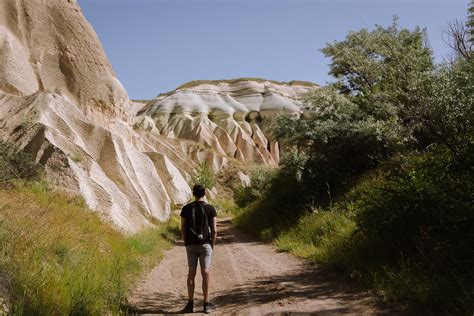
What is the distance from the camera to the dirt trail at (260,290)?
5.90 metres

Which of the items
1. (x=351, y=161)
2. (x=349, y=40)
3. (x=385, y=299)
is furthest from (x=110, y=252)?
(x=349, y=40)

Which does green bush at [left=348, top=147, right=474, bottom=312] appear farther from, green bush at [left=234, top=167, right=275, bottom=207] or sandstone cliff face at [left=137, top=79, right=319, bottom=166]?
sandstone cliff face at [left=137, top=79, right=319, bottom=166]

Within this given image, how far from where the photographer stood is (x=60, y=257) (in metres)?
6.20

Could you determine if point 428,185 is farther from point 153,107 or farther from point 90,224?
point 153,107

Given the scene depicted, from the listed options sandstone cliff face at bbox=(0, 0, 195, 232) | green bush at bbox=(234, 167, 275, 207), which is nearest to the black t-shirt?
sandstone cliff face at bbox=(0, 0, 195, 232)

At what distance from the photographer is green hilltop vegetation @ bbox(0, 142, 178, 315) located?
4559 millimetres

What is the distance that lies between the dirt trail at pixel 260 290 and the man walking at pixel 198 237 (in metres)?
0.44

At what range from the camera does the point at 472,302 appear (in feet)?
15.2

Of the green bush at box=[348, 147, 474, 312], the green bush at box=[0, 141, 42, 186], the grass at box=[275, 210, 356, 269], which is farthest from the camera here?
the green bush at box=[0, 141, 42, 186]

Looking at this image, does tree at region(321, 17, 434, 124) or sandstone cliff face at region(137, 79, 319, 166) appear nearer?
tree at region(321, 17, 434, 124)

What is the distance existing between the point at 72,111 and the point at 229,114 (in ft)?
147

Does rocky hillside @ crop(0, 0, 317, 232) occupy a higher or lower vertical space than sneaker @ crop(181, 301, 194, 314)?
higher

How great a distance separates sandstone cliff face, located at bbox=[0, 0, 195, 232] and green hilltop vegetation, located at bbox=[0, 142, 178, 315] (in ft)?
4.51

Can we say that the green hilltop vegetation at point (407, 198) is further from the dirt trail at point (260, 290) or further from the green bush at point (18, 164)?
the green bush at point (18, 164)
